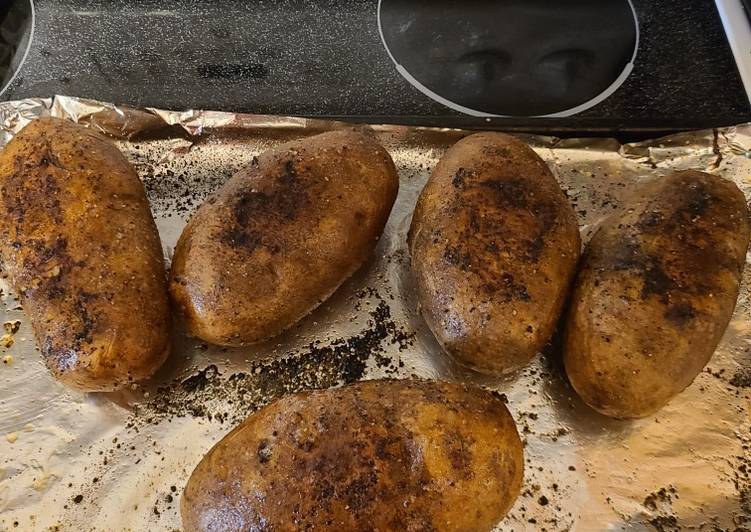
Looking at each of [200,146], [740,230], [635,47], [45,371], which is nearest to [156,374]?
[45,371]

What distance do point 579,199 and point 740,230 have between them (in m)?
0.37

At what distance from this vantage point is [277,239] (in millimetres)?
1187

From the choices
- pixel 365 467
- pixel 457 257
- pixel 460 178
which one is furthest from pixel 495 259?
pixel 365 467

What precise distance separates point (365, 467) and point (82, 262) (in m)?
0.62

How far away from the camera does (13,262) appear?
1176 mm

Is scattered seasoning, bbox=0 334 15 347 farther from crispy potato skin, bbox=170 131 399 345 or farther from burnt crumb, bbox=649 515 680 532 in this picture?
burnt crumb, bbox=649 515 680 532

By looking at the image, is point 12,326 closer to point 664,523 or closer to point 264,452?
point 264,452

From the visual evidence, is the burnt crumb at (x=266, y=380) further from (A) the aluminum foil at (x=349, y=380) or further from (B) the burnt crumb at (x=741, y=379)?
(B) the burnt crumb at (x=741, y=379)

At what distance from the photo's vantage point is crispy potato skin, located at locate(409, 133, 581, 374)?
3.67 ft

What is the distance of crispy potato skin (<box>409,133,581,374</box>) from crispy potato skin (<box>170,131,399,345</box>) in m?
0.14

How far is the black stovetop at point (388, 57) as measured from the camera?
1.71 meters

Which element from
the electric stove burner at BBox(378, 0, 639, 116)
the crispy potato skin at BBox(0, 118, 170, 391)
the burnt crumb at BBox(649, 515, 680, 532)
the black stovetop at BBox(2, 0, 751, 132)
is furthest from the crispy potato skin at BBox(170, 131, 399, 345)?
the burnt crumb at BBox(649, 515, 680, 532)

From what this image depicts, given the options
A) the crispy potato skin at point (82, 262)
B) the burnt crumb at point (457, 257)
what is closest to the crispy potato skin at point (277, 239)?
the crispy potato skin at point (82, 262)

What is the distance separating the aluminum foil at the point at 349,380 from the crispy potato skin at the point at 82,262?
4.9 inches
